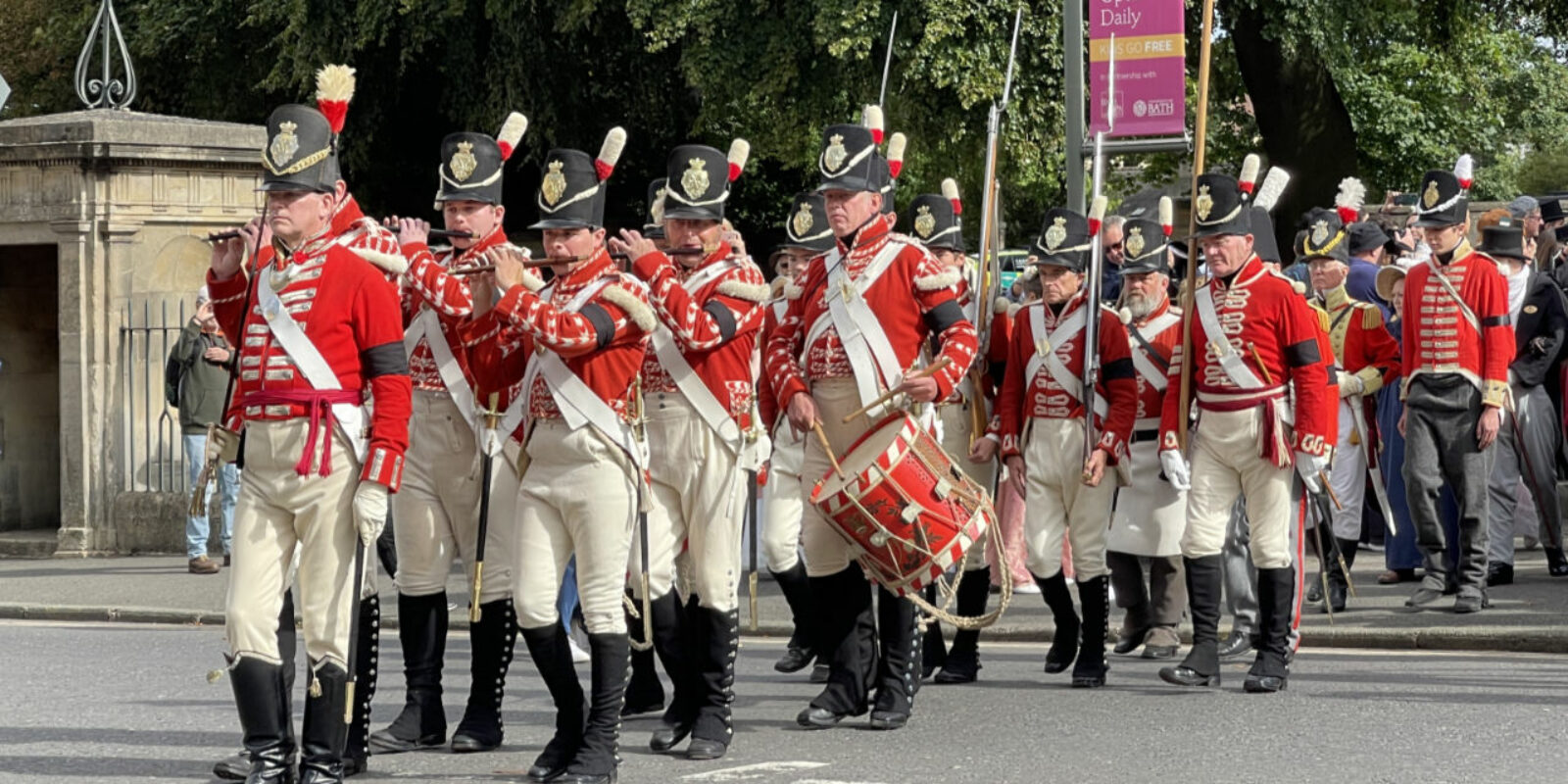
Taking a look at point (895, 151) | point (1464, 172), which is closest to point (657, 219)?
point (895, 151)

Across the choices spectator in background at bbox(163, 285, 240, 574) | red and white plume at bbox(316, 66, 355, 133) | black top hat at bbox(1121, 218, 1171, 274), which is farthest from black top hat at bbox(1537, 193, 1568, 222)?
red and white plume at bbox(316, 66, 355, 133)

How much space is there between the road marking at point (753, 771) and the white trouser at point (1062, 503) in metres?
2.47

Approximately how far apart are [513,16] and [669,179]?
64.1ft

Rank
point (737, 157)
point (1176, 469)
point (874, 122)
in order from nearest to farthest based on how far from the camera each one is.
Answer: point (874, 122) < point (737, 157) < point (1176, 469)

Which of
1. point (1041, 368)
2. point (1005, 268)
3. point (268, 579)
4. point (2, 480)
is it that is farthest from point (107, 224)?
point (1005, 268)

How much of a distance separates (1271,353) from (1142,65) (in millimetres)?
5026

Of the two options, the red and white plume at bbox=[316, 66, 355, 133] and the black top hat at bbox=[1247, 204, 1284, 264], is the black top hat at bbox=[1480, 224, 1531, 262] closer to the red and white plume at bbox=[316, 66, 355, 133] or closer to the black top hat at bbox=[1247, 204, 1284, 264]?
the black top hat at bbox=[1247, 204, 1284, 264]

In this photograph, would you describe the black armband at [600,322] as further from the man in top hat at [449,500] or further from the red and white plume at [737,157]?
the red and white plume at [737,157]

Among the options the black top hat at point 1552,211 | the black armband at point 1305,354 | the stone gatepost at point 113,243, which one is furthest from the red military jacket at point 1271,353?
the stone gatepost at point 113,243

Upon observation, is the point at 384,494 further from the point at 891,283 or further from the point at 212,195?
the point at 212,195

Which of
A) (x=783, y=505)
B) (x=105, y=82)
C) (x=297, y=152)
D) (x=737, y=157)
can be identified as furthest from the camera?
(x=105, y=82)

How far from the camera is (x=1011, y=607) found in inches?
525

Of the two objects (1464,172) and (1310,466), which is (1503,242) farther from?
(1310,466)

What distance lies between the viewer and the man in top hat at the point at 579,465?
7992mm
